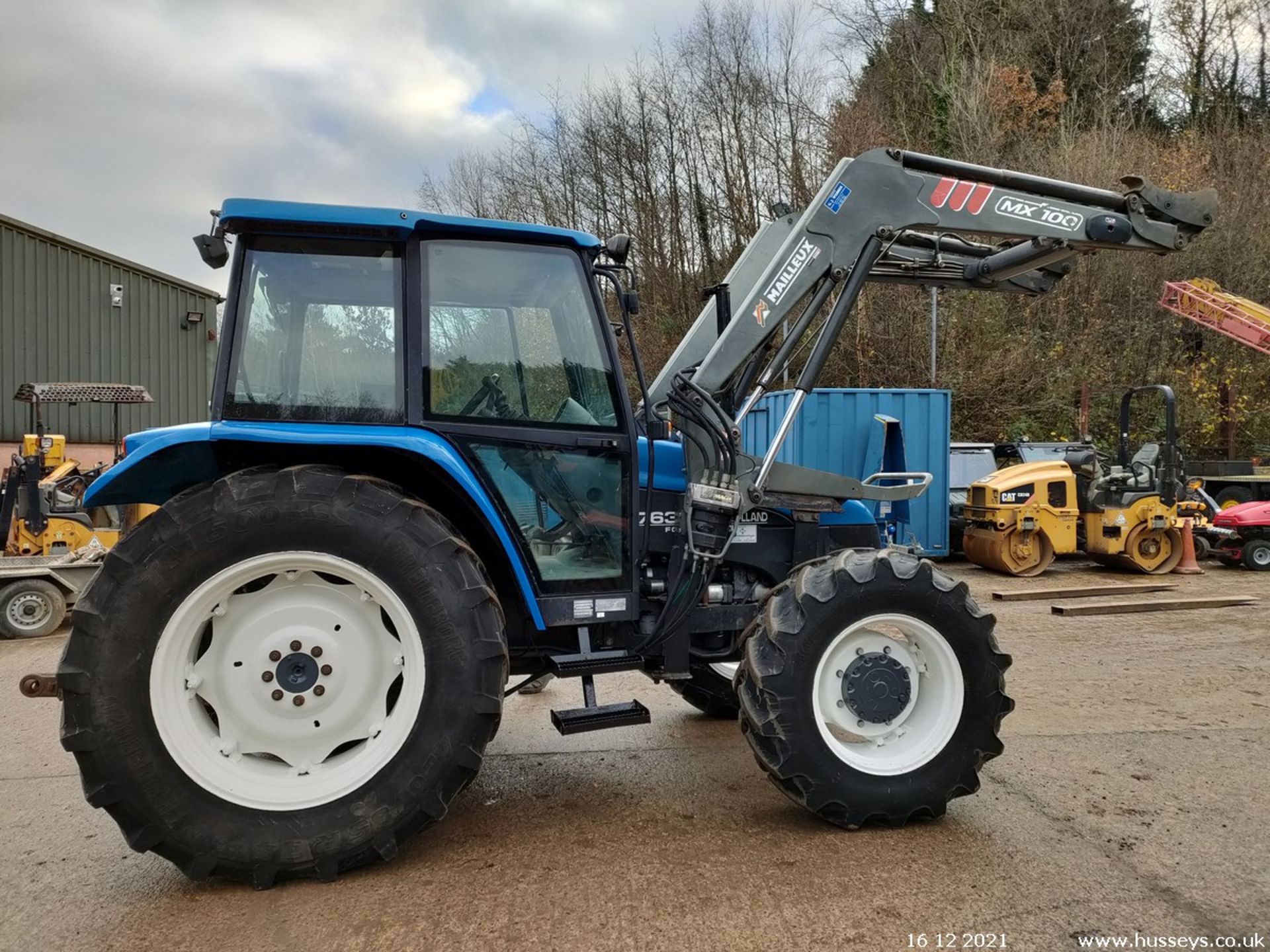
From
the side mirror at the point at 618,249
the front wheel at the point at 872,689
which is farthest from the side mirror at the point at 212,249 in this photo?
the front wheel at the point at 872,689

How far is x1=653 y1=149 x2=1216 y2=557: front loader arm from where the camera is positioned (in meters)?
3.71

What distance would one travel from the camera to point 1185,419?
17.4 m

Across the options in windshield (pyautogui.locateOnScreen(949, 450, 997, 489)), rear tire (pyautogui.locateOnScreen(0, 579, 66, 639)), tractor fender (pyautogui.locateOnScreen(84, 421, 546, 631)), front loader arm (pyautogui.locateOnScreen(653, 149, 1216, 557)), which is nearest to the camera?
tractor fender (pyautogui.locateOnScreen(84, 421, 546, 631))

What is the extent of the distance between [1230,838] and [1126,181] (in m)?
2.93

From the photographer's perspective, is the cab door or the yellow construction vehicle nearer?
the cab door

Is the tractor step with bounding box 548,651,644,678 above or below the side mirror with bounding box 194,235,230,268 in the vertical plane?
below

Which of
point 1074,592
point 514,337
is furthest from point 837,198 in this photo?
point 1074,592

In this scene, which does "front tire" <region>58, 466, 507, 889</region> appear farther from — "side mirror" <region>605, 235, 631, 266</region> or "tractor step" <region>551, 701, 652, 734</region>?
"side mirror" <region>605, 235, 631, 266</region>

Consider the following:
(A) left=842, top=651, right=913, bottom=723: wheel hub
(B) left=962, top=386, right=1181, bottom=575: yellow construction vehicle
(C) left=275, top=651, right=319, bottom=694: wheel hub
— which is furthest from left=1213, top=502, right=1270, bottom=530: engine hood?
(C) left=275, top=651, right=319, bottom=694: wheel hub

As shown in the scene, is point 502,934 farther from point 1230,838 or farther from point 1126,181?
point 1126,181

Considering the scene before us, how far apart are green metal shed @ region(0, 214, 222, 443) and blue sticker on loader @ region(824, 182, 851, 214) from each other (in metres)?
14.8

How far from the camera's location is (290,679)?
10.0 ft

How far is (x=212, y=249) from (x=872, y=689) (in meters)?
2.98

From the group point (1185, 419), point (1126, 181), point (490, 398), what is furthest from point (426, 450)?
point (1185, 419)
